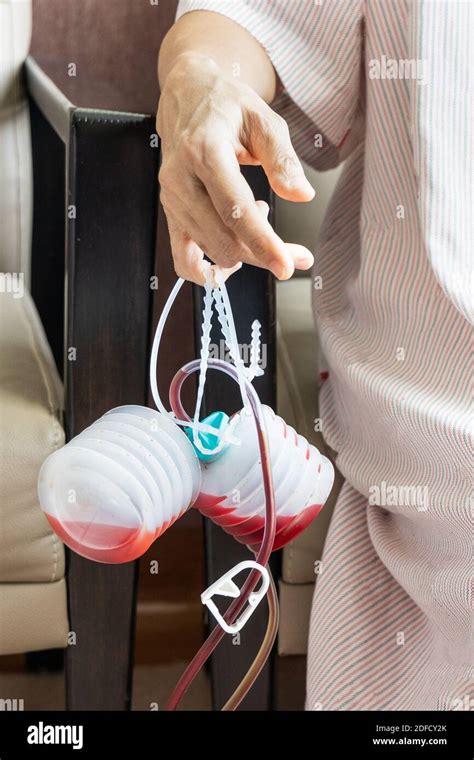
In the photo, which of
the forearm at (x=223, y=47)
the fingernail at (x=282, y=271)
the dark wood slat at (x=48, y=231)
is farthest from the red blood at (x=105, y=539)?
the dark wood slat at (x=48, y=231)

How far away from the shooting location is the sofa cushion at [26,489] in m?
0.71

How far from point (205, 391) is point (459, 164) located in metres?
0.28

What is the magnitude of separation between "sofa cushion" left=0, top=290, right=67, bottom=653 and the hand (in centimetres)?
29

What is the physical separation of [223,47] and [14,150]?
0.46 meters

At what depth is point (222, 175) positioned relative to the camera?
1.42ft

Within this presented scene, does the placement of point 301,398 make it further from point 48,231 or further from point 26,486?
point 48,231

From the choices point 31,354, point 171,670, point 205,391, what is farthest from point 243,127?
point 171,670

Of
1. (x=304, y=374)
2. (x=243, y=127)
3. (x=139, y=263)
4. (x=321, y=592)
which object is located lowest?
(x=321, y=592)

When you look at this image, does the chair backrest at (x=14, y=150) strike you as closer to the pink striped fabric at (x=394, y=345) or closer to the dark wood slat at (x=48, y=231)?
the dark wood slat at (x=48, y=231)

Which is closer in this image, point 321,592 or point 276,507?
point 276,507

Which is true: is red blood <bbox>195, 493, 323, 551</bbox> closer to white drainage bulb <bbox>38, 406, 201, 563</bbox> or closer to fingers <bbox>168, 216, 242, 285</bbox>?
white drainage bulb <bbox>38, 406, 201, 563</bbox>

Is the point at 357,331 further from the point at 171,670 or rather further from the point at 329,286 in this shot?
the point at 171,670

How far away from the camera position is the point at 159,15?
49.0 inches

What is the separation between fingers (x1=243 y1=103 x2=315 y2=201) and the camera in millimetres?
417
